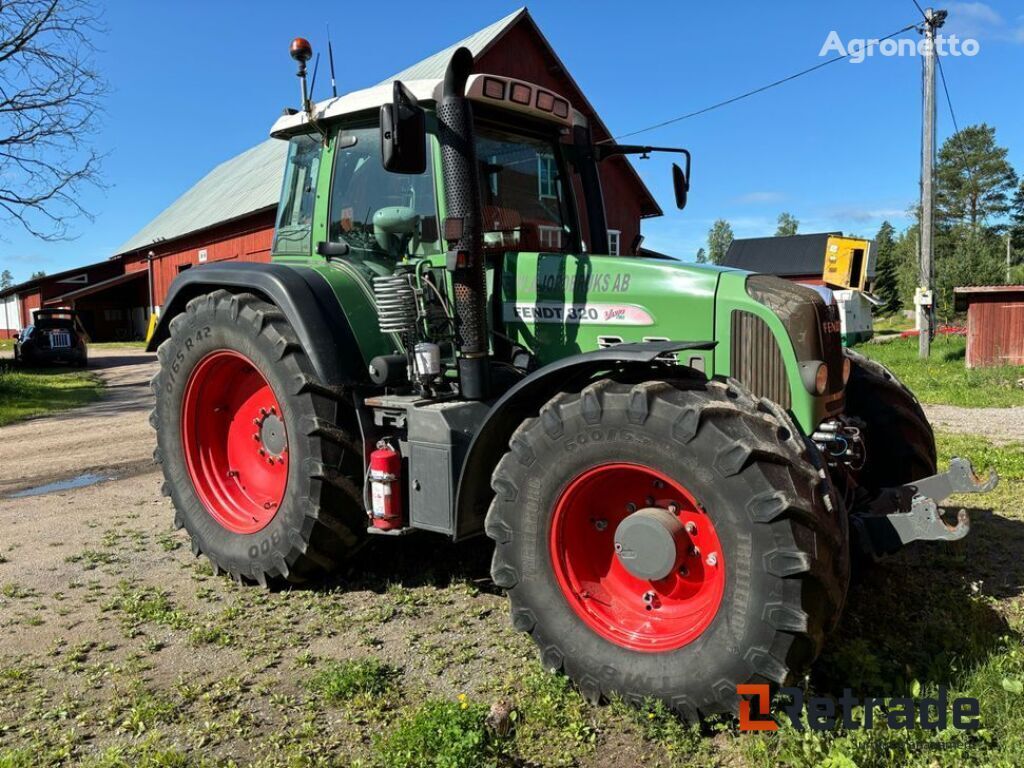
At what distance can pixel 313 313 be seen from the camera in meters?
4.25

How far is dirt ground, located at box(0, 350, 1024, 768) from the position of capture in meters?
2.97

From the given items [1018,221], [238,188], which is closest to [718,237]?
[1018,221]

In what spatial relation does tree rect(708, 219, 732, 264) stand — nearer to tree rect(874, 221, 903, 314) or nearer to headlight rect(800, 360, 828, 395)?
tree rect(874, 221, 903, 314)

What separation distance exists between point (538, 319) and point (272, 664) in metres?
2.12

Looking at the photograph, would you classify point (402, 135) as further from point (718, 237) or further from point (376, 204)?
point (718, 237)

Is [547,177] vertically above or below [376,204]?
above

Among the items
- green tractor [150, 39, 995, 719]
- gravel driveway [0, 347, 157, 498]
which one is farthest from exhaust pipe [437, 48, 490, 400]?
gravel driveway [0, 347, 157, 498]

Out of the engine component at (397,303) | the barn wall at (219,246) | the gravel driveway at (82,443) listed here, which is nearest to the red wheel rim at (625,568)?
the engine component at (397,303)

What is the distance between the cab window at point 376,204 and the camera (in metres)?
4.31

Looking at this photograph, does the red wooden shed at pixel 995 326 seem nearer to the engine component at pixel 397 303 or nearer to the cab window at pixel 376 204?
the cab window at pixel 376 204

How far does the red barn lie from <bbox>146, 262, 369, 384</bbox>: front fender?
31.3 ft

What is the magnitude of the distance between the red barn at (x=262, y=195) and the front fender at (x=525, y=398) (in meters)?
10.1

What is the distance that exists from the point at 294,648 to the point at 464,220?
224cm

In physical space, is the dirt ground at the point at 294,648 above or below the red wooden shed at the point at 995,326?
below
